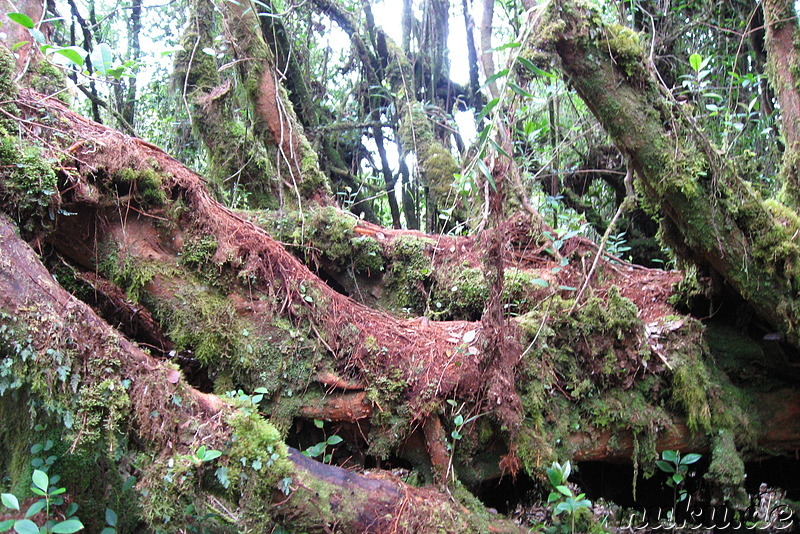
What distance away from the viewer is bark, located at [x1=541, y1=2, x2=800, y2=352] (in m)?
2.81

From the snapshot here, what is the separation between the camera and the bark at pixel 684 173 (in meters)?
2.81

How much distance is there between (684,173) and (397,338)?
1788 mm

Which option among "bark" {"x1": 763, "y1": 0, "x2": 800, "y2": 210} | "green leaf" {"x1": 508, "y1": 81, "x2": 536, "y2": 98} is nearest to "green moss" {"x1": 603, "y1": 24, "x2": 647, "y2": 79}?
"green leaf" {"x1": 508, "y1": 81, "x2": 536, "y2": 98}

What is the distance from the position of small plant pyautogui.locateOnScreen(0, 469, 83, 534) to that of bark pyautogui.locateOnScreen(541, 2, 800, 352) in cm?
295

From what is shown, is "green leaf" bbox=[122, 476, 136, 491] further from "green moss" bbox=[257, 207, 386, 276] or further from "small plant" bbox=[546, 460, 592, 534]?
"small plant" bbox=[546, 460, 592, 534]

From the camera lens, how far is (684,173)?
9.37 feet

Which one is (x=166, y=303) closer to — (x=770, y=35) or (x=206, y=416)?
(x=206, y=416)

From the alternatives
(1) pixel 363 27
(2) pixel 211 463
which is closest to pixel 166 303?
(2) pixel 211 463

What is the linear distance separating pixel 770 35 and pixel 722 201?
153 centimetres

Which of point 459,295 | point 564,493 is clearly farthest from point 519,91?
point 459,295

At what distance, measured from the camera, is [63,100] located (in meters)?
3.36

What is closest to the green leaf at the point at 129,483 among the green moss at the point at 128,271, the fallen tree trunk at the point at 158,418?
the fallen tree trunk at the point at 158,418

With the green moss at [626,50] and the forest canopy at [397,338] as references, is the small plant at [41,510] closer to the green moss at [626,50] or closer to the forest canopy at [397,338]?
the forest canopy at [397,338]

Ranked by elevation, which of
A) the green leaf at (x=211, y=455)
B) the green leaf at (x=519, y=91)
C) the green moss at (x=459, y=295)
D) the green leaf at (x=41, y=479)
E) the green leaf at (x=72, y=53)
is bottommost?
the green leaf at (x=41, y=479)
